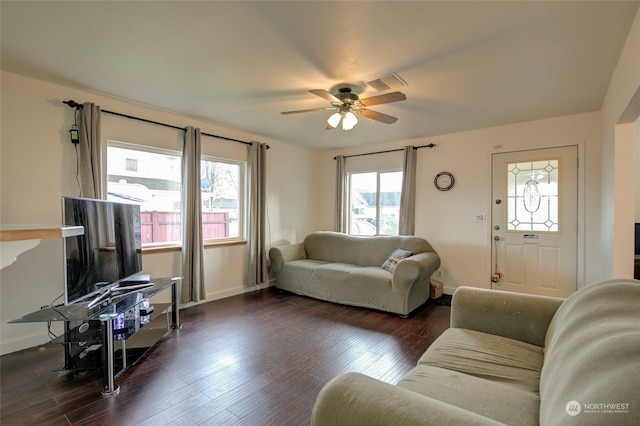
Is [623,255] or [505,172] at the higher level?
[505,172]

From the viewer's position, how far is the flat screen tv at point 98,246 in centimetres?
207

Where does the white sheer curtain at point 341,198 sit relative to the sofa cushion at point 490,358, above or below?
above

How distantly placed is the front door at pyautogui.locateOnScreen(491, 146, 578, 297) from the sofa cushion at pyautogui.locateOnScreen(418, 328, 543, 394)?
8.64 feet

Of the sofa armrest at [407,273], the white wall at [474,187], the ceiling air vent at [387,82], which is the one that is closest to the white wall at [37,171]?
the ceiling air vent at [387,82]

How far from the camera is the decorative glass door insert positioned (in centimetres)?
375

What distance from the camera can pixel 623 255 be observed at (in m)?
2.46

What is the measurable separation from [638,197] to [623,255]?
172cm

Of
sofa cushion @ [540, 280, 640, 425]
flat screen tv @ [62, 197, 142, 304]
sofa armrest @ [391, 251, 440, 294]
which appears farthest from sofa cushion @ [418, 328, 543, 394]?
flat screen tv @ [62, 197, 142, 304]

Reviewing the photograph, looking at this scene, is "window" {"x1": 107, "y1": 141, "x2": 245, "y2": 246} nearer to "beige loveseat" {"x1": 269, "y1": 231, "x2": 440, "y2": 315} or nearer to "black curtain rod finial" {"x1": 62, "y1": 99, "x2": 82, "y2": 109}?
"black curtain rod finial" {"x1": 62, "y1": 99, "x2": 82, "y2": 109}

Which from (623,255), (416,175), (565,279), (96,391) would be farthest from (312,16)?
(565,279)

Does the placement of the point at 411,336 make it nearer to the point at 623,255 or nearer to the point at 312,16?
the point at 623,255

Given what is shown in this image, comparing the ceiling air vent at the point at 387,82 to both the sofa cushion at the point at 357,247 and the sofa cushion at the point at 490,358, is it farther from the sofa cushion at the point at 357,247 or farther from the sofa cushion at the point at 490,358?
the sofa cushion at the point at 357,247

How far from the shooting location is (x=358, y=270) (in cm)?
398

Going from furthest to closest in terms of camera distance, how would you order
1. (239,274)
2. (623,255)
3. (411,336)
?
(239,274)
(411,336)
(623,255)
